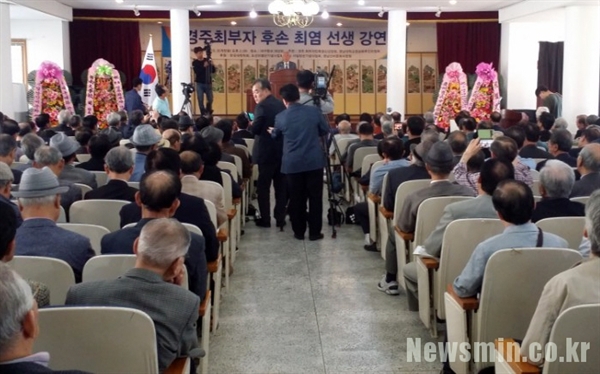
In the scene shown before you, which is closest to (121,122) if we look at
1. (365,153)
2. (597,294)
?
(365,153)

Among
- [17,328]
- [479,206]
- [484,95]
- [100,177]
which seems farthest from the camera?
[484,95]

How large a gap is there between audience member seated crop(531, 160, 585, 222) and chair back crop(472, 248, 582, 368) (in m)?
1.01

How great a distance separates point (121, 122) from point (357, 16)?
8.11 m

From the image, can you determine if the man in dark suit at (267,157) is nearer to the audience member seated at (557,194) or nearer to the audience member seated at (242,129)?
the audience member seated at (242,129)

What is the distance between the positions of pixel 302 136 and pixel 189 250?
336cm

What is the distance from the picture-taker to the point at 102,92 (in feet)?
46.7

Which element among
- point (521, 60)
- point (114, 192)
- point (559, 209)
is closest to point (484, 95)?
point (521, 60)

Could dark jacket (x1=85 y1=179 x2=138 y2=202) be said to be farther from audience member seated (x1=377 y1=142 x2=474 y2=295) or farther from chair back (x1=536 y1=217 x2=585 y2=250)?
chair back (x1=536 y1=217 x2=585 y2=250)

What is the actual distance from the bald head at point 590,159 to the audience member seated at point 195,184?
7.82ft

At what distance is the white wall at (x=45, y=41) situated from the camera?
15102 mm

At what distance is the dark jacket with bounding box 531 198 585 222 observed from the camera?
12.8 feet

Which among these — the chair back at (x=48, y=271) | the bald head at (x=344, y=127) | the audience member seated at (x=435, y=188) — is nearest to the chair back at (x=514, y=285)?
the audience member seated at (x=435, y=188)

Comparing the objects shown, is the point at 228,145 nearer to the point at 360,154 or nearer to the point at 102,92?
the point at 360,154

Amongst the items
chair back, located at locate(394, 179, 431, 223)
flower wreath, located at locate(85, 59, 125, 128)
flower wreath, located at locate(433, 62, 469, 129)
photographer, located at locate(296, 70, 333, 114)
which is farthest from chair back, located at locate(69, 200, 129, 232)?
flower wreath, located at locate(433, 62, 469, 129)
